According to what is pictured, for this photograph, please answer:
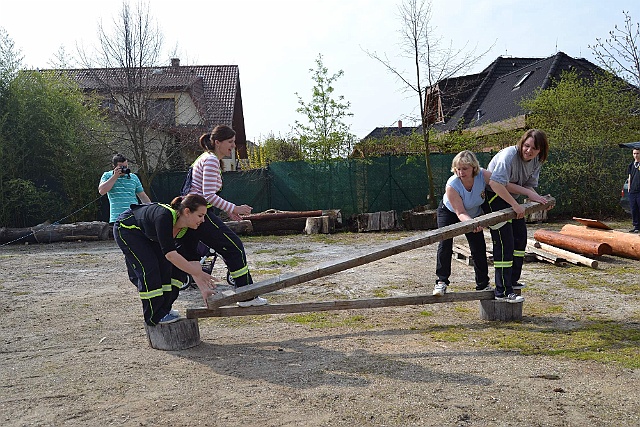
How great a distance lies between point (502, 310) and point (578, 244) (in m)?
4.56

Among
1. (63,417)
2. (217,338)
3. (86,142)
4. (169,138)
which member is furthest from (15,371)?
(169,138)

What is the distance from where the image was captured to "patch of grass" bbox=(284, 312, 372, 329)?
18.0 feet

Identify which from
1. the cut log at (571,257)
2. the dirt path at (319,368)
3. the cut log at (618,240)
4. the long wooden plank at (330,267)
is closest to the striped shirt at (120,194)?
the dirt path at (319,368)

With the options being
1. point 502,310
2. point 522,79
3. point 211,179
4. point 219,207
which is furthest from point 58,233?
point 522,79

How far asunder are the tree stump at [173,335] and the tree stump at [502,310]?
8.49 ft

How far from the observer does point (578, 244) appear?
9.27m

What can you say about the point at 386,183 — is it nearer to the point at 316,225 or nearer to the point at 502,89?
the point at 316,225

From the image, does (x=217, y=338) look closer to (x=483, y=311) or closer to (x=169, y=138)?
(x=483, y=311)

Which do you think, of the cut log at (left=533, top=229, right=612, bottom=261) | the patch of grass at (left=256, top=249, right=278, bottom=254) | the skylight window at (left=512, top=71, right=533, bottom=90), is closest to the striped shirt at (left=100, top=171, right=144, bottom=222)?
the patch of grass at (left=256, top=249, right=278, bottom=254)

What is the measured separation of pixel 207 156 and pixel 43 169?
1496cm

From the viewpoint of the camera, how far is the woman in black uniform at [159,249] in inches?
174

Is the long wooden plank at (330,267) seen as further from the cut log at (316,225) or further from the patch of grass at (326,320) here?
the cut log at (316,225)

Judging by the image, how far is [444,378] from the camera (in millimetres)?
3852

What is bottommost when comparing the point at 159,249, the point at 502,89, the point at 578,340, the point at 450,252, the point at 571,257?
the point at 578,340
